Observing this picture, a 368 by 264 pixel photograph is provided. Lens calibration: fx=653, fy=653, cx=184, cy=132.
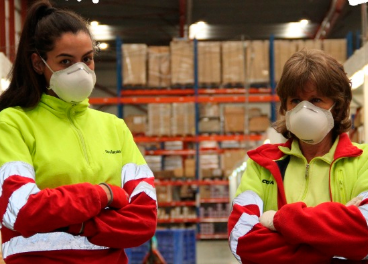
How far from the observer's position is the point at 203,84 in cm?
1380

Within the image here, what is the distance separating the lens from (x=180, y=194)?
15.5 m

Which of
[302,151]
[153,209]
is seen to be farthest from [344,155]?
[153,209]

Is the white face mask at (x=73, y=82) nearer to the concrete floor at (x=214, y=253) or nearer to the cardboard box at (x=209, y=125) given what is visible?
the concrete floor at (x=214, y=253)

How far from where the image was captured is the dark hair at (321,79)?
6.76 ft

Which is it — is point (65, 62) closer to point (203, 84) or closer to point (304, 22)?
point (203, 84)

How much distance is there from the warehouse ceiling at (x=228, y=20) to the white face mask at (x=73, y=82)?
24.4 ft

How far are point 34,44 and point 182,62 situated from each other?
1148cm

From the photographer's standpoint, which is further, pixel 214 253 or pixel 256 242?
pixel 214 253

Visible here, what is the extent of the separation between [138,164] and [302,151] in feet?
1.81

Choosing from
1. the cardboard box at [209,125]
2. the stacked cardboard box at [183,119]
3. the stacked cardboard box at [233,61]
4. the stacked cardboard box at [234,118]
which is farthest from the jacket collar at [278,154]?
the cardboard box at [209,125]

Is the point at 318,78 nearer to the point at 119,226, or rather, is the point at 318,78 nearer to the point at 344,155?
the point at 344,155

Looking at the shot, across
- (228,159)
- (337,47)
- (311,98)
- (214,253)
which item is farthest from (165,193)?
(311,98)

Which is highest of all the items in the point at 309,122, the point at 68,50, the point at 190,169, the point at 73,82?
the point at 68,50

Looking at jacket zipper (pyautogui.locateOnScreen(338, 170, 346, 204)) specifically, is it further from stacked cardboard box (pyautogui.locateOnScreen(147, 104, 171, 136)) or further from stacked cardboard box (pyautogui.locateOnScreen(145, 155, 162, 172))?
stacked cardboard box (pyautogui.locateOnScreen(145, 155, 162, 172))
